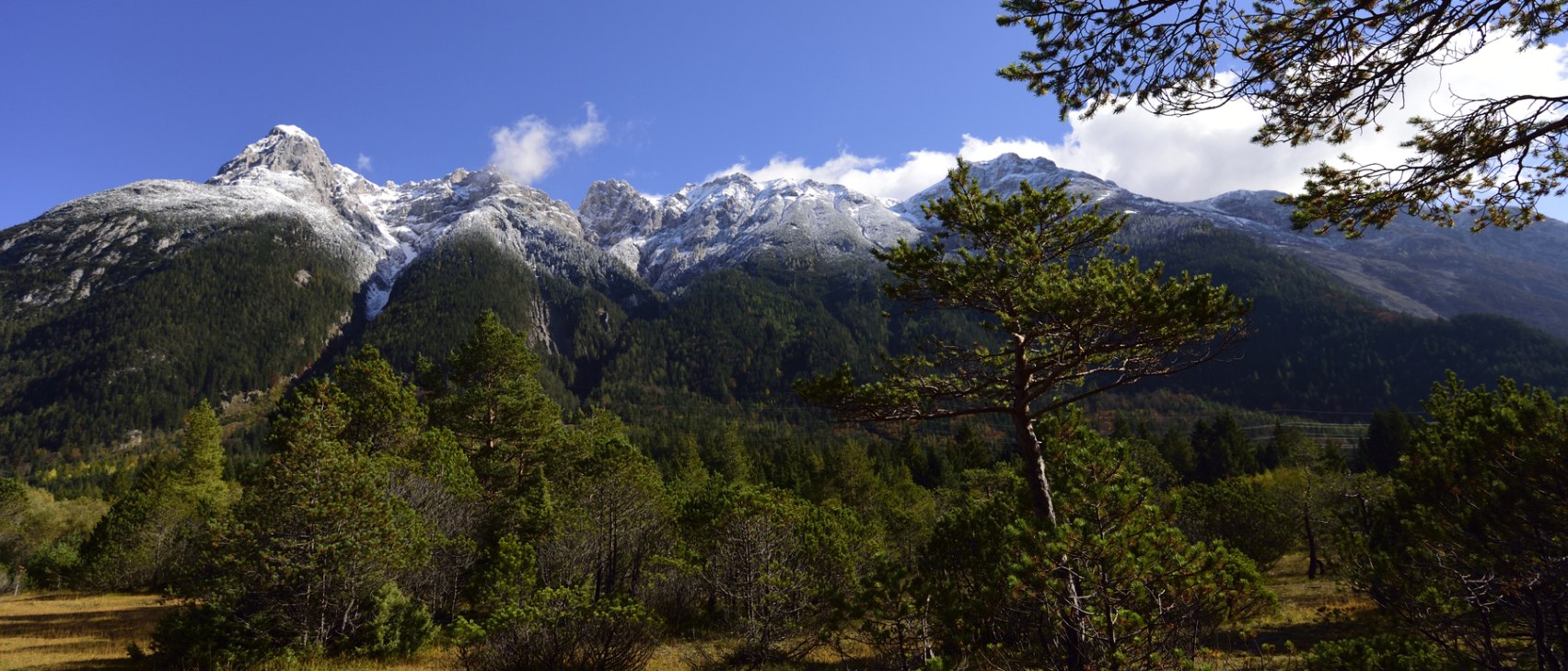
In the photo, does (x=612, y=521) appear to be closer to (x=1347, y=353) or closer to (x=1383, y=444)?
(x=1383, y=444)

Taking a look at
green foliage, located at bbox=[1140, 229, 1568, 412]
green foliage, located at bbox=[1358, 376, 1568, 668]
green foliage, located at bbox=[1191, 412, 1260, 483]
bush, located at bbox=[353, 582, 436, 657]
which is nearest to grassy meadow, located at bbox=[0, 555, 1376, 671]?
bush, located at bbox=[353, 582, 436, 657]

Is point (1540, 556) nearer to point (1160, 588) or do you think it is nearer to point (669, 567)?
point (1160, 588)

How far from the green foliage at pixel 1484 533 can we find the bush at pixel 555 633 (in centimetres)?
1049

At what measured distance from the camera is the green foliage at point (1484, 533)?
5262 millimetres

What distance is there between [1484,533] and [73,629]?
31823 mm

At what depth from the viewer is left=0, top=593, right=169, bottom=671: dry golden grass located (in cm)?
1263

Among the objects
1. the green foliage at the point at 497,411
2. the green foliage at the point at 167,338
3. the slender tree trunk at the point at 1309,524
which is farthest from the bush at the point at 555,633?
the green foliage at the point at 167,338

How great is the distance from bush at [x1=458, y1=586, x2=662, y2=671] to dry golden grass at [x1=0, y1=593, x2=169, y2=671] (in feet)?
28.3

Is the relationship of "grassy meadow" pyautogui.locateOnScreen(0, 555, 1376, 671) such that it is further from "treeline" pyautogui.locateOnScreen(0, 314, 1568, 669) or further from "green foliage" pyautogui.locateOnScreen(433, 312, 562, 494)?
"green foliage" pyautogui.locateOnScreen(433, 312, 562, 494)

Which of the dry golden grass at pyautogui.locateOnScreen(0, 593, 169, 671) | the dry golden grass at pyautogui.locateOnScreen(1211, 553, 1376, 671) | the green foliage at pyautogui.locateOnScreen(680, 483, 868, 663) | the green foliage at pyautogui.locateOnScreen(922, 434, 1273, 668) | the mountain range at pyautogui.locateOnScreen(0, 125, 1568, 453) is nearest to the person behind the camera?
the green foliage at pyautogui.locateOnScreen(922, 434, 1273, 668)

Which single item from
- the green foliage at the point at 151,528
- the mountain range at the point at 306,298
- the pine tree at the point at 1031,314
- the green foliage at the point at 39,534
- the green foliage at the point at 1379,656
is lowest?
the green foliage at the point at 39,534

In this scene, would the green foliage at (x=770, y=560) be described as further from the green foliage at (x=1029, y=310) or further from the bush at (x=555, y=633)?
the green foliage at (x=1029, y=310)

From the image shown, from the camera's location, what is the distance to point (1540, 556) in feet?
18.1

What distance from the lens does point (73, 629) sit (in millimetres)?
17438
